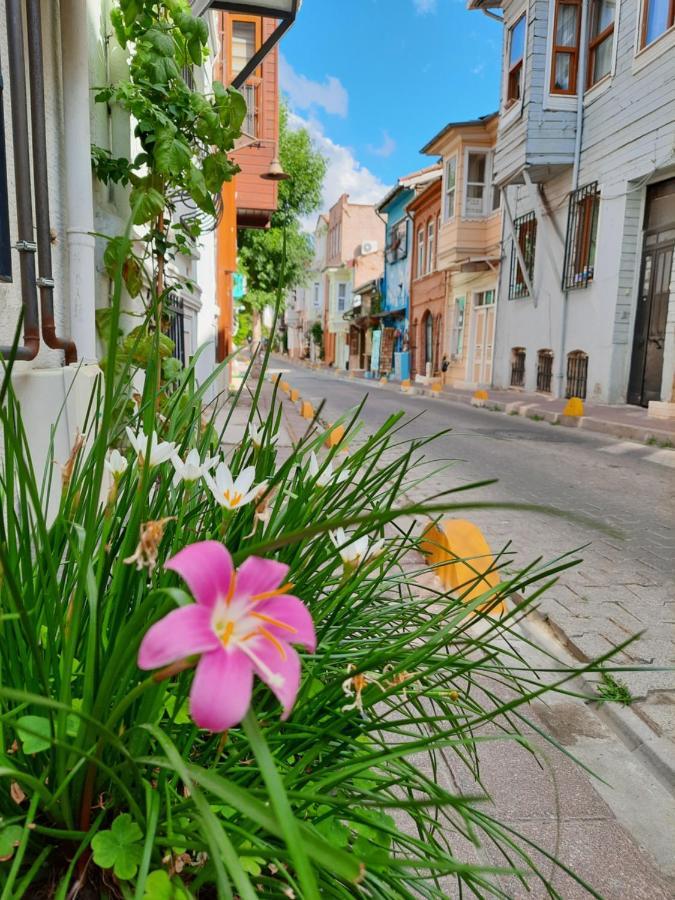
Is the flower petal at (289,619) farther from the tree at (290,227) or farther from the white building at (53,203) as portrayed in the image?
the tree at (290,227)

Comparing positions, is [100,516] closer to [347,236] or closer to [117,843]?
[117,843]

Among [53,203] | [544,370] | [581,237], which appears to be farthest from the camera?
[544,370]

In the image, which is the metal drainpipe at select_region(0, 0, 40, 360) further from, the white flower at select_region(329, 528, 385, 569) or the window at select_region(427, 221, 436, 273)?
the window at select_region(427, 221, 436, 273)

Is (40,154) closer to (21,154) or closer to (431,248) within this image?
(21,154)

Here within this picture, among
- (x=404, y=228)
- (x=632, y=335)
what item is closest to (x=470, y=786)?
(x=632, y=335)

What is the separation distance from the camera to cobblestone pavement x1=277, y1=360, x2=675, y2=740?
2619 mm

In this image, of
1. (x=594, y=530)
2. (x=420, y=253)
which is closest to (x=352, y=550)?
(x=594, y=530)

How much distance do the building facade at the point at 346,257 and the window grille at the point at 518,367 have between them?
2588 cm

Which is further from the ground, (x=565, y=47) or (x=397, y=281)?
(x=565, y=47)

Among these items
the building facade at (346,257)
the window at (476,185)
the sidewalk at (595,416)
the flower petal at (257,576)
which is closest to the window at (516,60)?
the window at (476,185)

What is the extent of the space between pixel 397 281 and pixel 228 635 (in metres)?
30.0

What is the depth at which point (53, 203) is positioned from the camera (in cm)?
292

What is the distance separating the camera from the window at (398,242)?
2764 cm

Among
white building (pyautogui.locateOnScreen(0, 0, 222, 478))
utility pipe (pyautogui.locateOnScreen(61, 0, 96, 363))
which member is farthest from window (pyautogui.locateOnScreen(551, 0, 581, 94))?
utility pipe (pyautogui.locateOnScreen(61, 0, 96, 363))
